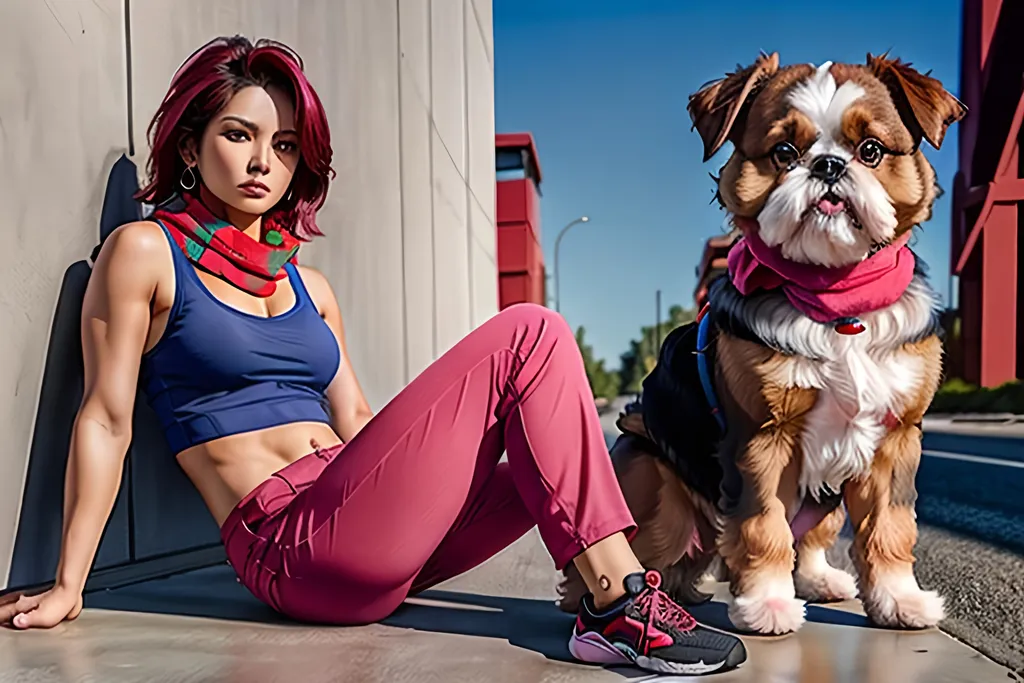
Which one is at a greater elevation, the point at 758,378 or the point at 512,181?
the point at 512,181

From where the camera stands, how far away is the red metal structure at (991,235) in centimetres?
771

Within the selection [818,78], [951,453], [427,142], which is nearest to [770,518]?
[818,78]

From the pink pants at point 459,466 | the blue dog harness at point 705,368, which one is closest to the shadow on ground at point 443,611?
the pink pants at point 459,466

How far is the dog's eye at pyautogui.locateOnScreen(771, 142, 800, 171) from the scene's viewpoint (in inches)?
61.4

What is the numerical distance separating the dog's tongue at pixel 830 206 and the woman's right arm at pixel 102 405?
1.39m

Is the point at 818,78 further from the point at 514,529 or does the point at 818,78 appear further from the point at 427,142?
the point at 427,142

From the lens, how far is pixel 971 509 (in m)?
3.61

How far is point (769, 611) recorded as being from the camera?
1.65 m

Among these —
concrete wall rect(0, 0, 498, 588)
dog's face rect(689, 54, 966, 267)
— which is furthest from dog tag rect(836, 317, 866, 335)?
concrete wall rect(0, 0, 498, 588)

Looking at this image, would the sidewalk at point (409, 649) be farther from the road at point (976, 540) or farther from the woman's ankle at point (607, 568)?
the road at point (976, 540)

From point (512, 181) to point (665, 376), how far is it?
1005 centimetres

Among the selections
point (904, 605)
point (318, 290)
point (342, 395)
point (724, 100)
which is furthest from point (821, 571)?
point (318, 290)

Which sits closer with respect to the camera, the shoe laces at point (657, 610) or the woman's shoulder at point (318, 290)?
the shoe laces at point (657, 610)

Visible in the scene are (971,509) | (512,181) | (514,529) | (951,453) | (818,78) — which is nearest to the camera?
(818,78)
